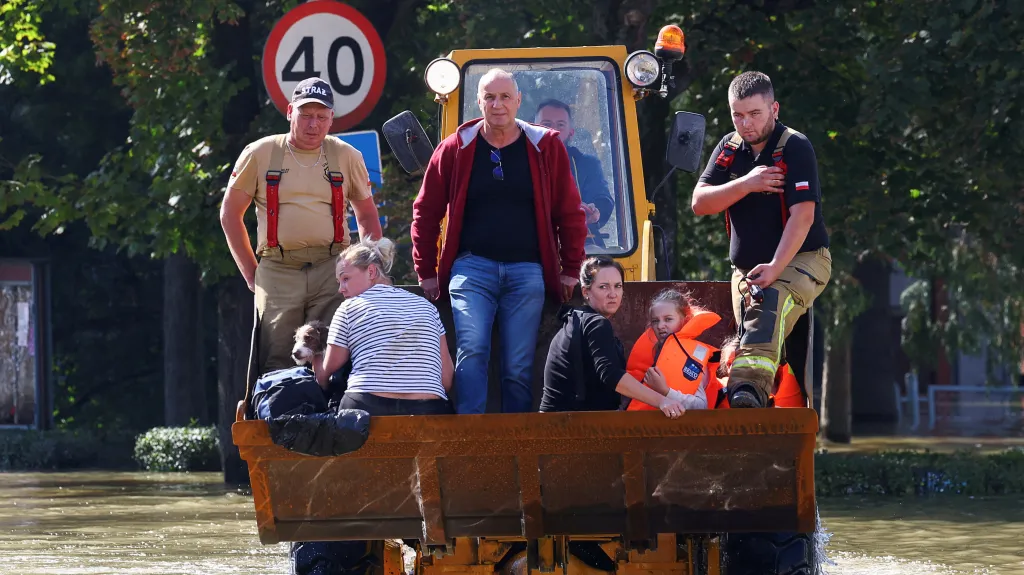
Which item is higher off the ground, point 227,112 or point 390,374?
point 227,112

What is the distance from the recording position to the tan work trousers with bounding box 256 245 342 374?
311 inches

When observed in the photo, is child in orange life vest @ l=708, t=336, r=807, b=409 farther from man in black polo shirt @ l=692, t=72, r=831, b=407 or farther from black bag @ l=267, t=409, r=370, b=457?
black bag @ l=267, t=409, r=370, b=457

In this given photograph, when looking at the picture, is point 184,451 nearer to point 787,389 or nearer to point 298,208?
point 298,208

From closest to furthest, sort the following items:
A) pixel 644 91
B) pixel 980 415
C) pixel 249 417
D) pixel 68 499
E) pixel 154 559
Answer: pixel 249 417, pixel 644 91, pixel 154 559, pixel 68 499, pixel 980 415

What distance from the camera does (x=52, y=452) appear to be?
73.9 ft

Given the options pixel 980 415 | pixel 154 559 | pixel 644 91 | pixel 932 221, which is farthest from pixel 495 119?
pixel 980 415

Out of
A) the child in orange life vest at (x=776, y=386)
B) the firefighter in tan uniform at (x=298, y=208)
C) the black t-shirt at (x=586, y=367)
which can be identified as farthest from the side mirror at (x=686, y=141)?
the black t-shirt at (x=586, y=367)

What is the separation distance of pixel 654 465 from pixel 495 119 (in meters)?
1.81

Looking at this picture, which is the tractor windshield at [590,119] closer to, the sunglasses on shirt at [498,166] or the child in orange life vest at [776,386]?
the sunglasses on shirt at [498,166]

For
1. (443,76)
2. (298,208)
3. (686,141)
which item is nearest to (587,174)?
(443,76)

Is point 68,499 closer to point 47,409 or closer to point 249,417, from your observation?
point 47,409

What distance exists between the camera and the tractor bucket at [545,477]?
6.30 m

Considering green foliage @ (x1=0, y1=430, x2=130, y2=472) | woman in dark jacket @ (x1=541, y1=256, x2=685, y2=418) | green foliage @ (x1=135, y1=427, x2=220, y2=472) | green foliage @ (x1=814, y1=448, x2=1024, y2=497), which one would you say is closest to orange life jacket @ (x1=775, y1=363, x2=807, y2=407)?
woman in dark jacket @ (x1=541, y1=256, x2=685, y2=418)

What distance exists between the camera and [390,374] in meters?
6.78
